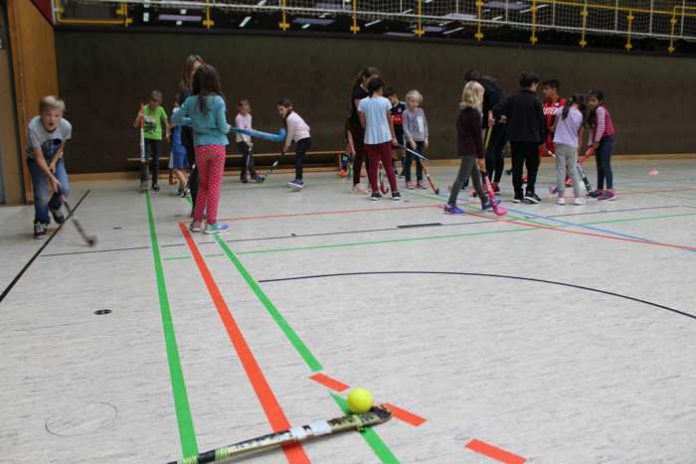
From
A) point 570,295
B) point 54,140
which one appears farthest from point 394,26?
point 570,295

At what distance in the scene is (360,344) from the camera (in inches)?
112

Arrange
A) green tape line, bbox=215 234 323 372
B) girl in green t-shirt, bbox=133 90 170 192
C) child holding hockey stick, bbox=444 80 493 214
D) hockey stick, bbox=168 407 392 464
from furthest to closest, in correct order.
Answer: girl in green t-shirt, bbox=133 90 170 192 → child holding hockey stick, bbox=444 80 493 214 → green tape line, bbox=215 234 323 372 → hockey stick, bbox=168 407 392 464

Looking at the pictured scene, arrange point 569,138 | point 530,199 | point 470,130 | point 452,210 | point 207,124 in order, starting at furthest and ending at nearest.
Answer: point 530,199, point 569,138, point 452,210, point 470,130, point 207,124

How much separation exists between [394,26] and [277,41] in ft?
12.0

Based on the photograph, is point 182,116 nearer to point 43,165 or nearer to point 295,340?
point 43,165

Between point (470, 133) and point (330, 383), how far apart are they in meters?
4.91

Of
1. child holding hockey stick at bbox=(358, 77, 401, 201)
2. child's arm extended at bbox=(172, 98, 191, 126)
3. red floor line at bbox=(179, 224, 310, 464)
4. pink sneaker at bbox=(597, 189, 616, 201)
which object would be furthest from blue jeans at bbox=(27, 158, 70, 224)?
pink sneaker at bbox=(597, 189, 616, 201)

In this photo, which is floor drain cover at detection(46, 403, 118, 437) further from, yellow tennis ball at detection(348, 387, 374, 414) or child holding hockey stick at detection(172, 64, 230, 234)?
child holding hockey stick at detection(172, 64, 230, 234)

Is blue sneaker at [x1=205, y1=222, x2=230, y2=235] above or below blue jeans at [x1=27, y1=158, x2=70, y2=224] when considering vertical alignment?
below

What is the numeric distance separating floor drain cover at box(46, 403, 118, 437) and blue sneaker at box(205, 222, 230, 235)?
3.78 m


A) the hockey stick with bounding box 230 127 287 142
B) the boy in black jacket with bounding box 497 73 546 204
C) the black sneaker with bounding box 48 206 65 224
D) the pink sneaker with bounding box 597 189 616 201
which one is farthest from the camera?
the pink sneaker with bounding box 597 189 616 201

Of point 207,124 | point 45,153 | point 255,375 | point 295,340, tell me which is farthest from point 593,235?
point 45,153

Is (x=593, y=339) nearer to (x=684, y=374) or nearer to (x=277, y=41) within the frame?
(x=684, y=374)

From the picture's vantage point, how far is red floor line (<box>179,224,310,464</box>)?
191cm
